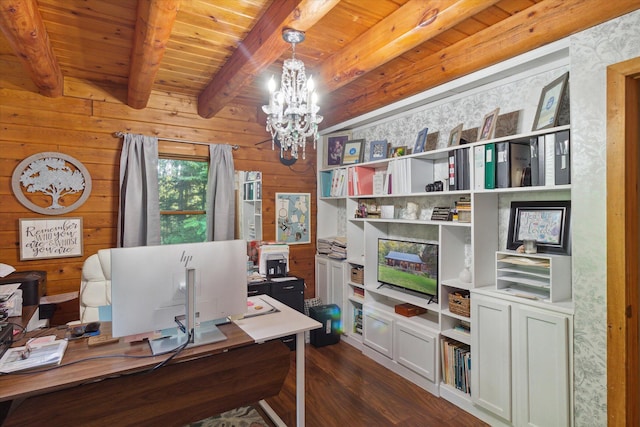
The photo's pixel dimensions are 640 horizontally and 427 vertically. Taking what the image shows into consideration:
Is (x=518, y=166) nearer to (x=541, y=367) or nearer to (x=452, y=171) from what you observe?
(x=452, y=171)

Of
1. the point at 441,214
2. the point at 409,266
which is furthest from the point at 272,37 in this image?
the point at 409,266

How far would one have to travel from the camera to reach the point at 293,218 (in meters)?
4.14

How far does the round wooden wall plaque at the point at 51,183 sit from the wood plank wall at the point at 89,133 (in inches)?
2.1

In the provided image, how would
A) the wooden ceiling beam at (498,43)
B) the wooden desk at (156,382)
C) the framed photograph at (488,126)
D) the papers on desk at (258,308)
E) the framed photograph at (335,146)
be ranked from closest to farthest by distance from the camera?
the wooden desk at (156,382) < the wooden ceiling beam at (498,43) < the papers on desk at (258,308) < the framed photograph at (488,126) < the framed photograph at (335,146)

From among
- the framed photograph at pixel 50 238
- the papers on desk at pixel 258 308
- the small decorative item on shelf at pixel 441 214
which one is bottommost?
the papers on desk at pixel 258 308

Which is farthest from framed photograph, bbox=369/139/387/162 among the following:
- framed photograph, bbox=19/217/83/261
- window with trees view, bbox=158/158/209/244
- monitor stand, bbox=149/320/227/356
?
framed photograph, bbox=19/217/83/261

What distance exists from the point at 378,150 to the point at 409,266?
115cm

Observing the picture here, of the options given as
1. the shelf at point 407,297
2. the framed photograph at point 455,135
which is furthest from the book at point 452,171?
the shelf at point 407,297

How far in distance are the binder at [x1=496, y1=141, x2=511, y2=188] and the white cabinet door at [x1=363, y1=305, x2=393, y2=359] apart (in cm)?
150

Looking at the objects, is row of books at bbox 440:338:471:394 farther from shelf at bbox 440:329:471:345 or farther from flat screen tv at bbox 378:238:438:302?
flat screen tv at bbox 378:238:438:302

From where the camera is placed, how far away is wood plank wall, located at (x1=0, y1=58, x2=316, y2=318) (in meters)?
2.88

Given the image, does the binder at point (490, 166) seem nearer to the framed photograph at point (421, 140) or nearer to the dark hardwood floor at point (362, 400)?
the framed photograph at point (421, 140)

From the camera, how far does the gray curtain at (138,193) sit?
3.21 m

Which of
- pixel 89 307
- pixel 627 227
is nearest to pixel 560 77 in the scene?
pixel 627 227
